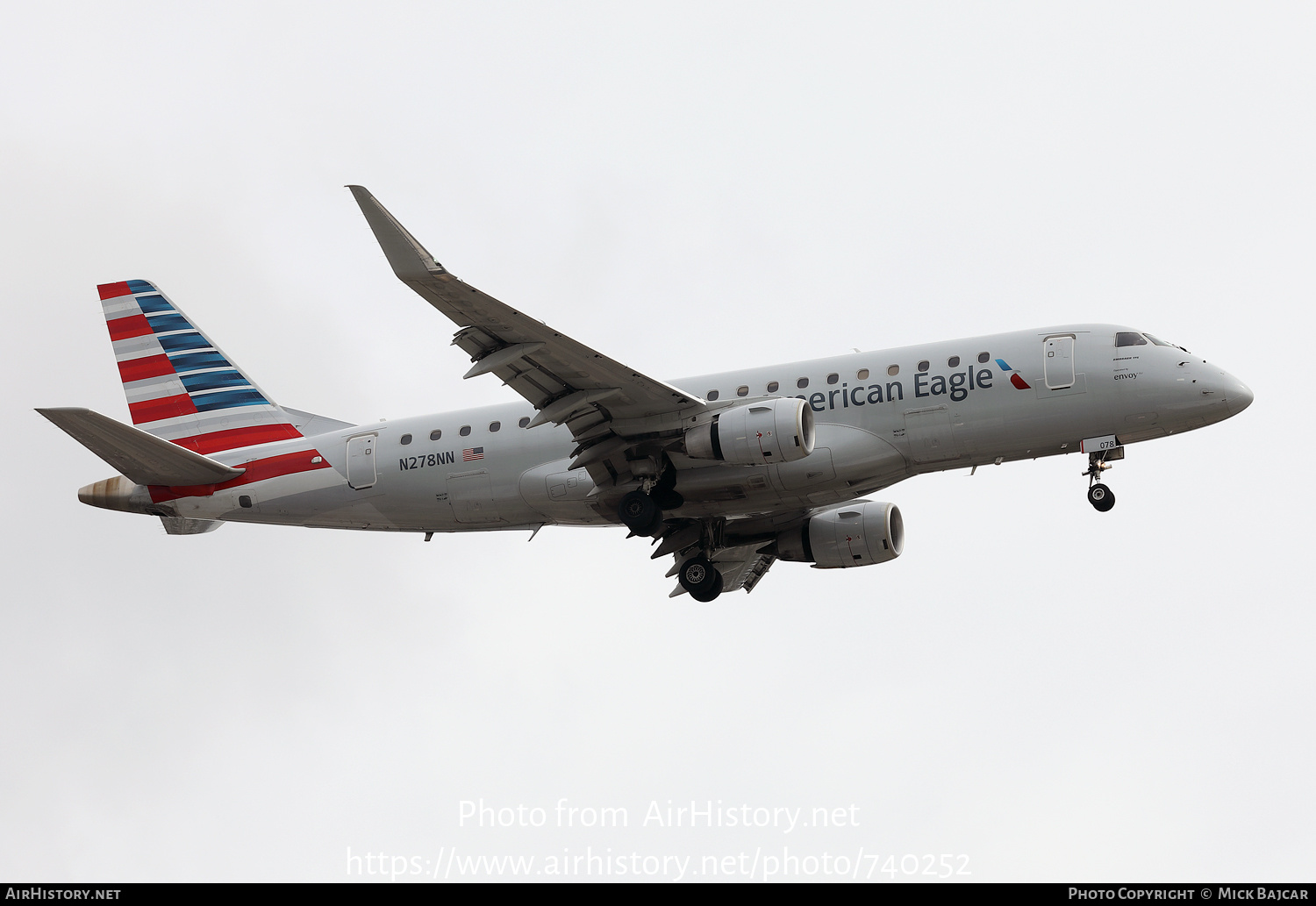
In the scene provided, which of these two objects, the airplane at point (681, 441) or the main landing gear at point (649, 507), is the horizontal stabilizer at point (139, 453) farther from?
the main landing gear at point (649, 507)

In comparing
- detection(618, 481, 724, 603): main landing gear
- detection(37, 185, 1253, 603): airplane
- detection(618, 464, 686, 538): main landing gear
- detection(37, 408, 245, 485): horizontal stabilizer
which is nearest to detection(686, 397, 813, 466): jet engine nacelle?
detection(37, 185, 1253, 603): airplane

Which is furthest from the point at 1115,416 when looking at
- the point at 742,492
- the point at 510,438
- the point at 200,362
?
the point at 200,362

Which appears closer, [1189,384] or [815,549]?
[1189,384]

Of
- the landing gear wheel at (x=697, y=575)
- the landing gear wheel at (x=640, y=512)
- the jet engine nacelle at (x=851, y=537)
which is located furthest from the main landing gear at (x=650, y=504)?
→ the jet engine nacelle at (x=851, y=537)

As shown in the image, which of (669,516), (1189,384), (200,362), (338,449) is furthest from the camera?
(200,362)

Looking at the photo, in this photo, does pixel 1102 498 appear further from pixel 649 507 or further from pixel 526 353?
pixel 526 353

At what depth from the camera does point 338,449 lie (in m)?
34.3

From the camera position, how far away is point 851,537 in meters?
35.1

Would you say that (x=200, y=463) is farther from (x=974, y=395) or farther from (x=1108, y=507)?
(x=1108, y=507)

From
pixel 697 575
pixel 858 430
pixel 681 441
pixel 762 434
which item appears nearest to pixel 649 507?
pixel 681 441

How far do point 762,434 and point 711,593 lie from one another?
718cm

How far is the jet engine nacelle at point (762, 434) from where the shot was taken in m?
28.6

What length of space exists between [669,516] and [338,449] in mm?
8684

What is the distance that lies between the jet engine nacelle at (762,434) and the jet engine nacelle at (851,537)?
6250mm
